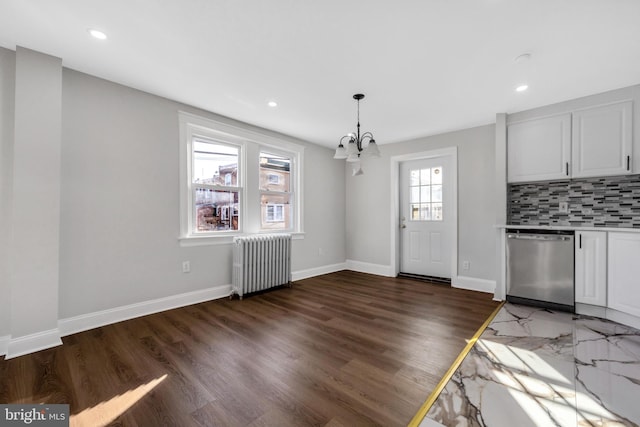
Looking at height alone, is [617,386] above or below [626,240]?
below

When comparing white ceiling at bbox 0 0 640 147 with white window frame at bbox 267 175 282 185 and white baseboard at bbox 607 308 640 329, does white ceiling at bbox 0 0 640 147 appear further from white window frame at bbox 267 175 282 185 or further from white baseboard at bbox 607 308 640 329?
white baseboard at bbox 607 308 640 329

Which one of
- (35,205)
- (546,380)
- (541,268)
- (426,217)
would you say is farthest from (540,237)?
(35,205)

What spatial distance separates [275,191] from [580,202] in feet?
13.6

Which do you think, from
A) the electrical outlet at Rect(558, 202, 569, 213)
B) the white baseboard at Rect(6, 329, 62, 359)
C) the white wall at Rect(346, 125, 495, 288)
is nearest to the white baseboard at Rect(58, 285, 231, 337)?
the white baseboard at Rect(6, 329, 62, 359)

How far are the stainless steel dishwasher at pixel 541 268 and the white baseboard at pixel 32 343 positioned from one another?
4.85 metres

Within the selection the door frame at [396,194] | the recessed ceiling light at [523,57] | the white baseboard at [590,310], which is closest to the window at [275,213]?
the door frame at [396,194]

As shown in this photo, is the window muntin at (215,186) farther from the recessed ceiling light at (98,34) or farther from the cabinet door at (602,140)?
the cabinet door at (602,140)

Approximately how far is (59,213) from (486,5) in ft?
12.2

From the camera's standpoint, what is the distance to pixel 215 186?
140 inches

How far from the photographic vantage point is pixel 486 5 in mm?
1679

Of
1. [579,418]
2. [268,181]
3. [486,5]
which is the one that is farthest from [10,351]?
[486,5]

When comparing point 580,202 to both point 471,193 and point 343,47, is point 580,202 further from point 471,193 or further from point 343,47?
point 343,47

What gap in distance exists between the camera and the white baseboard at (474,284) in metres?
3.80

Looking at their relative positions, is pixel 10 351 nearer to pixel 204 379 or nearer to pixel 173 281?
pixel 173 281
